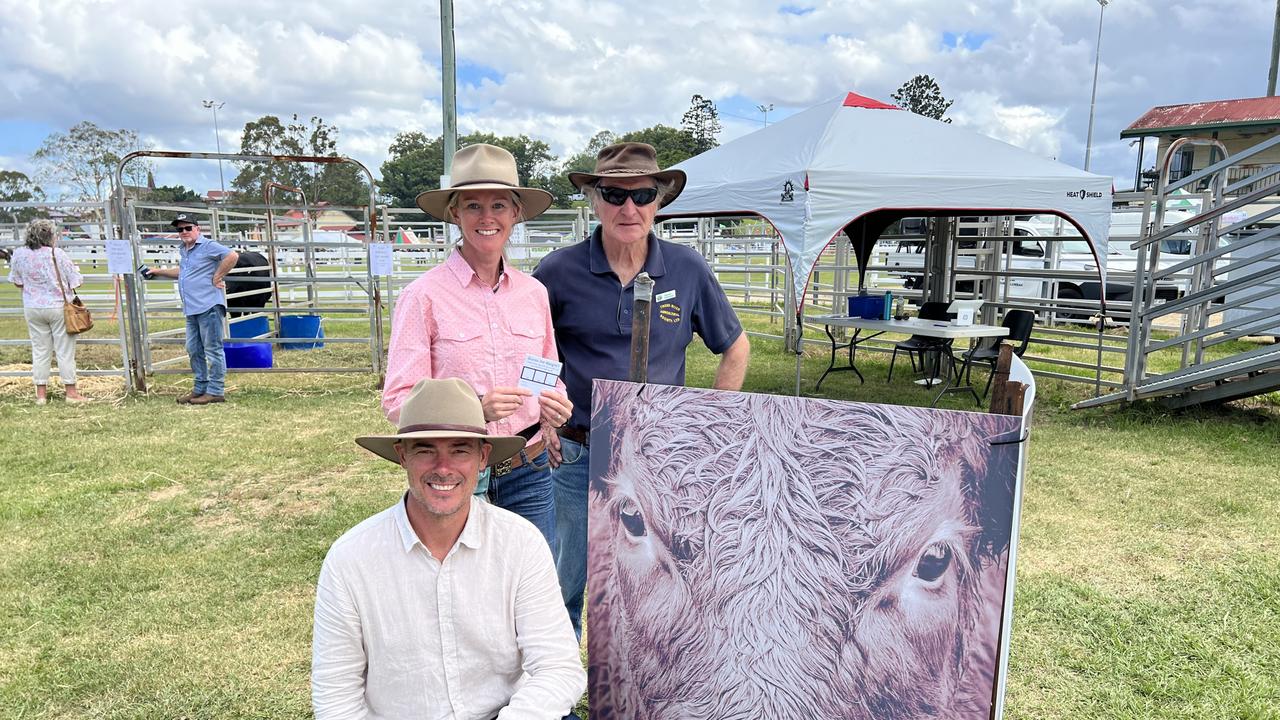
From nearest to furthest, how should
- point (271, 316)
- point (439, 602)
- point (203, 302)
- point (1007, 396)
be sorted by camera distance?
1. point (1007, 396)
2. point (439, 602)
3. point (203, 302)
4. point (271, 316)

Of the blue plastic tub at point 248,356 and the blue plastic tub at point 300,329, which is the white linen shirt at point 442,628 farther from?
the blue plastic tub at point 300,329

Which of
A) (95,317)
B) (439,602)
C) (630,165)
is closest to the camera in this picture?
(439,602)

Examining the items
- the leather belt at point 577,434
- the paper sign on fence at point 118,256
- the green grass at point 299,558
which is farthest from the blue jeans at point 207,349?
the leather belt at point 577,434

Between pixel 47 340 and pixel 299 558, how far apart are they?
5342 mm

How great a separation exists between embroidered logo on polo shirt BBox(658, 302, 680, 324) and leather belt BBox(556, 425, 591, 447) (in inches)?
15.6

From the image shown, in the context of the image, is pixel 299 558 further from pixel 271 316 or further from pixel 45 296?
pixel 271 316

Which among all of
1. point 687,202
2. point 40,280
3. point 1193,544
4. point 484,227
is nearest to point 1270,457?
point 1193,544

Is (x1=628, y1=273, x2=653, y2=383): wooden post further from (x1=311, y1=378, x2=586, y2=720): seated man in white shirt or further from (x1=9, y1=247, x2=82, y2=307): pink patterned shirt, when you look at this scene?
(x1=9, y1=247, x2=82, y2=307): pink patterned shirt

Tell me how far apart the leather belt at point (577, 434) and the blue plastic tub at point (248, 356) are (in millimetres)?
7601

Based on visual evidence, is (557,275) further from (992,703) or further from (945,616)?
(992,703)

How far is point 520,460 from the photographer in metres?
2.20

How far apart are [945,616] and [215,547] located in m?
3.72

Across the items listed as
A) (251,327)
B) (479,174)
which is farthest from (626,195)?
(251,327)

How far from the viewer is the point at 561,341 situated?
240cm
